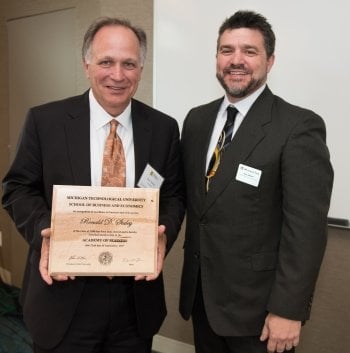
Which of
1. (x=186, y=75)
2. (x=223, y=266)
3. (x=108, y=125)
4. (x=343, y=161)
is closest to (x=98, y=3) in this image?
(x=186, y=75)

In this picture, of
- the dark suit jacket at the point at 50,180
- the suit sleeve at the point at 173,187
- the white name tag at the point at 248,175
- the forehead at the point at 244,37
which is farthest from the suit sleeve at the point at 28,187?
the forehead at the point at 244,37

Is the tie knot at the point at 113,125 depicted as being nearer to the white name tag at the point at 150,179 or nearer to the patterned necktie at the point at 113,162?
the patterned necktie at the point at 113,162

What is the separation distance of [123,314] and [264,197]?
73cm

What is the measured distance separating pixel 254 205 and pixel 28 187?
88 centimetres

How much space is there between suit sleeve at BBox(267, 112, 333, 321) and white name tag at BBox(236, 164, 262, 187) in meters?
0.10

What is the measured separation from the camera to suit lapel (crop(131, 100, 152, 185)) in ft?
5.05

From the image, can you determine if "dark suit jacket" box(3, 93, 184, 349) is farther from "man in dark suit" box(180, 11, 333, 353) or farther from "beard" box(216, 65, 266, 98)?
"beard" box(216, 65, 266, 98)

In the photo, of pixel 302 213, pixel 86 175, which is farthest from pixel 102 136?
pixel 302 213

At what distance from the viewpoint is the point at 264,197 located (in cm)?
148

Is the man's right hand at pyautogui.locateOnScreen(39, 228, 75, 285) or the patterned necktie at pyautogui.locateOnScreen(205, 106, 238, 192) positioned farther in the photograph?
the patterned necktie at pyautogui.locateOnScreen(205, 106, 238, 192)

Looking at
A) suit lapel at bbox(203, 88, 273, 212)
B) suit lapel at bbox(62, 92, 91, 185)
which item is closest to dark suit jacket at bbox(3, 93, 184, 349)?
suit lapel at bbox(62, 92, 91, 185)

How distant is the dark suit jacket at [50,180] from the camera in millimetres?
1457

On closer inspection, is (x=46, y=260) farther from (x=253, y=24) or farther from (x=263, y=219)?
(x=253, y=24)

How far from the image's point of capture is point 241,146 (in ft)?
4.96
